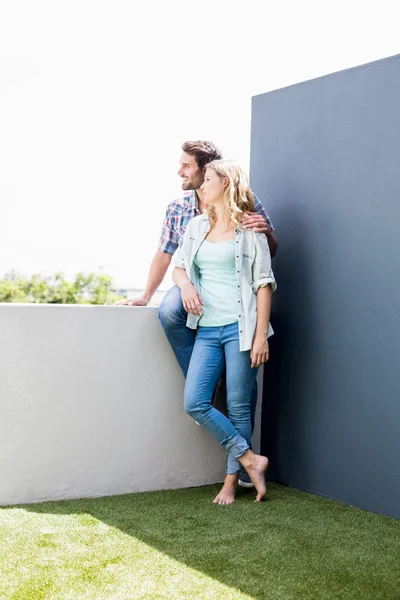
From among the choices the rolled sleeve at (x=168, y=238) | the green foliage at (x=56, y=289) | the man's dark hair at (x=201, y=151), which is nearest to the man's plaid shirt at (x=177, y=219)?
the rolled sleeve at (x=168, y=238)

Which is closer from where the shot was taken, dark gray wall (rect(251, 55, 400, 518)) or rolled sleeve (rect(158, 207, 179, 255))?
dark gray wall (rect(251, 55, 400, 518))

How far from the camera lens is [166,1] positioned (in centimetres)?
1844

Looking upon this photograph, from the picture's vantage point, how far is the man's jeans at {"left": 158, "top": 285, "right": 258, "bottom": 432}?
12.4 ft

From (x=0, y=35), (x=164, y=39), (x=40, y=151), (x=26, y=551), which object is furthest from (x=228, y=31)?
(x=26, y=551)

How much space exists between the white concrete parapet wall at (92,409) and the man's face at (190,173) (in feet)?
2.19

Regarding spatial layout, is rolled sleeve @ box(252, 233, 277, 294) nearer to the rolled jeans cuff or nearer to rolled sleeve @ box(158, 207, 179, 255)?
rolled sleeve @ box(158, 207, 179, 255)

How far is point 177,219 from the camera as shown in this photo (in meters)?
4.05

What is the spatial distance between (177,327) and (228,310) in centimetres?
28

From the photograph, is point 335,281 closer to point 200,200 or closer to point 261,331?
point 261,331

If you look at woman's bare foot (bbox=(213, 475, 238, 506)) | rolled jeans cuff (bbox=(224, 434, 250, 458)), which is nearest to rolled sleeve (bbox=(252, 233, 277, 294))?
rolled jeans cuff (bbox=(224, 434, 250, 458))

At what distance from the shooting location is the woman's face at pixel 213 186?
3.70 meters

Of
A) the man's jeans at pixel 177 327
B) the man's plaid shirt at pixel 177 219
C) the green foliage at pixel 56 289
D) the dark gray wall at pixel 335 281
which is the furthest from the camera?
the green foliage at pixel 56 289

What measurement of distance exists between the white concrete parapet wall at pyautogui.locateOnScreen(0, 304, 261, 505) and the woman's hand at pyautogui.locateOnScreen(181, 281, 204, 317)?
0.83 ft

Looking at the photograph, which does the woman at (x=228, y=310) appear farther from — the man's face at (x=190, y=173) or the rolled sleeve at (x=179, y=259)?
the man's face at (x=190, y=173)
